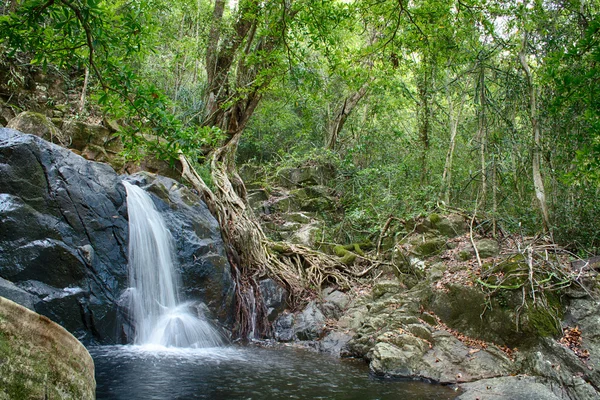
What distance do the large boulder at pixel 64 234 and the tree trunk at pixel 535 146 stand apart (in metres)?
7.74

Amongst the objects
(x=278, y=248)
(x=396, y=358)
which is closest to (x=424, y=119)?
(x=278, y=248)

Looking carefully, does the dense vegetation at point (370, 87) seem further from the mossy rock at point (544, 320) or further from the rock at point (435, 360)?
the rock at point (435, 360)

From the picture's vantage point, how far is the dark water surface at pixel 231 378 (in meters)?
4.50

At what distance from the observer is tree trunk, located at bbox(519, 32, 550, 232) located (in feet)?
28.3

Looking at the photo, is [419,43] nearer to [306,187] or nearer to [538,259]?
[538,259]

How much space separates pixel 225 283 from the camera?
26.4 ft

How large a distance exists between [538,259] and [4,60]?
12.4 meters

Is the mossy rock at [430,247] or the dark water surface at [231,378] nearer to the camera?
the dark water surface at [231,378]

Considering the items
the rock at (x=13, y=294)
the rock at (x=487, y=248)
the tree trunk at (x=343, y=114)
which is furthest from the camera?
the tree trunk at (x=343, y=114)

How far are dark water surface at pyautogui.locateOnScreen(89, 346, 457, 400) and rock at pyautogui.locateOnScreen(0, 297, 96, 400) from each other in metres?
2.14

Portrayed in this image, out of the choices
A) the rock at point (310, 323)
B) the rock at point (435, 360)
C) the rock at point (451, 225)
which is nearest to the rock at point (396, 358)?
the rock at point (435, 360)

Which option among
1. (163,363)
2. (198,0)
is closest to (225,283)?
(163,363)

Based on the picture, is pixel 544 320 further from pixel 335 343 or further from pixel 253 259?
pixel 253 259

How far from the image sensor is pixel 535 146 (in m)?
8.91
